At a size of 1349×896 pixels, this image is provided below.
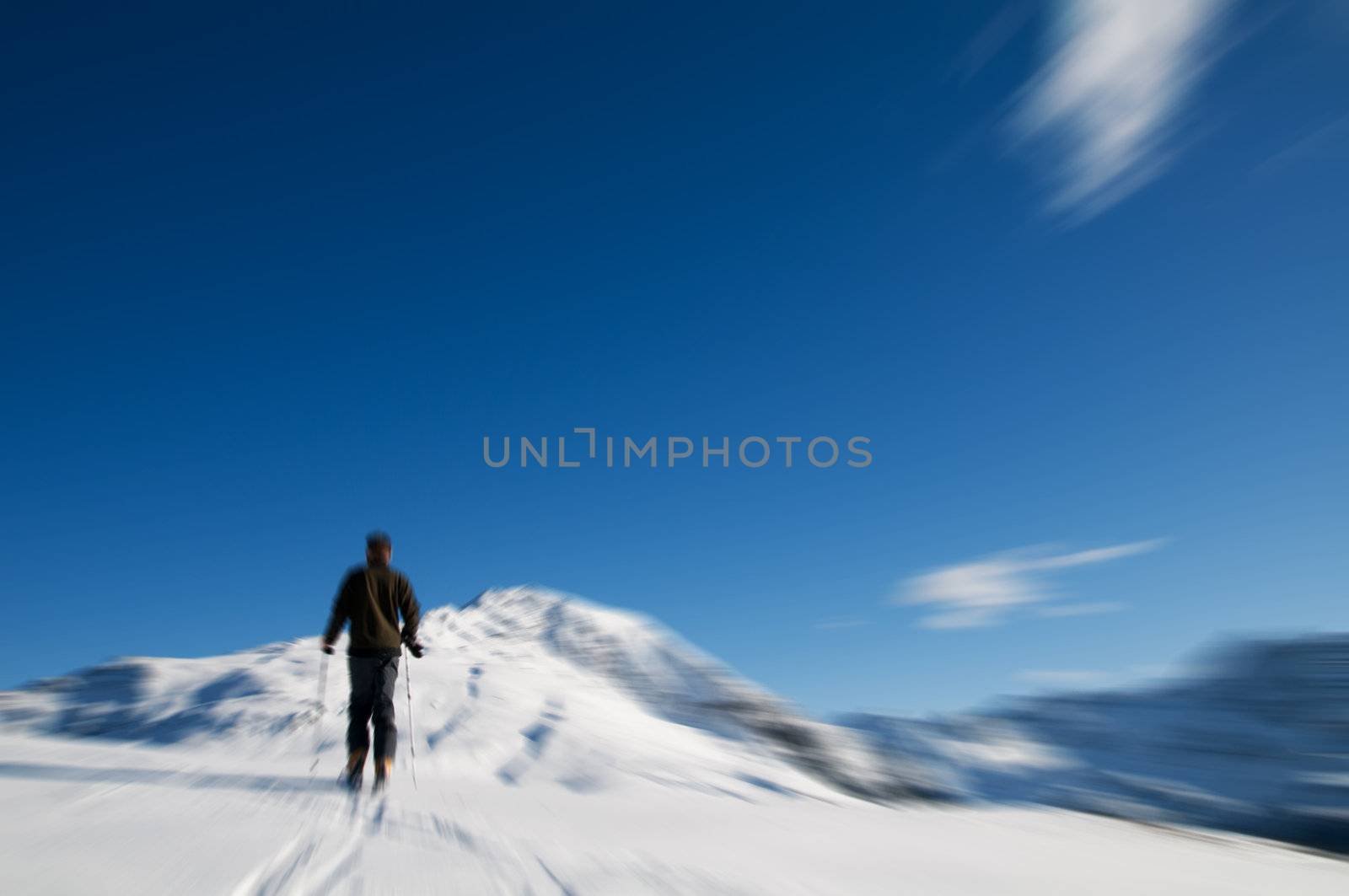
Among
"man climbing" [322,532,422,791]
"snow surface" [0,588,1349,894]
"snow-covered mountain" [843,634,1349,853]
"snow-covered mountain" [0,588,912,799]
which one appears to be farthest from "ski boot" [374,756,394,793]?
"snow-covered mountain" [843,634,1349,853]

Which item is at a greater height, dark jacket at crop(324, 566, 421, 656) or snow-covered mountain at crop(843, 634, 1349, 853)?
dark jacket at crop(324, 566, 421, 656)

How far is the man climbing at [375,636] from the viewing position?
5.42 metres

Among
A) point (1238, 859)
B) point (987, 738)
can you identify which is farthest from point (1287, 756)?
point (1238, 859)

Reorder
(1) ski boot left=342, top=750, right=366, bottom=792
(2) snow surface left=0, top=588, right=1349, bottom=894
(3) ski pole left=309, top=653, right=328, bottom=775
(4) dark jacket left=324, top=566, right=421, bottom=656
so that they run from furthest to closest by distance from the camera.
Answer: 1. (3) ski pole left=309, top=653, right=328, bottom=775
2. (4) dark jacket left=324, top=566, right=421, bottom=656
3. (1) ski boot left=342, top=750, right=366, bottom=792
4. (2) snow surface left=0, top=588, right=1349, bottom=894

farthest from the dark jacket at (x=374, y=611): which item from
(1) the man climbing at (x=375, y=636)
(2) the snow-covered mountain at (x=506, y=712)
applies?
(2) the snow-covered mountain at (x=506, y=712)

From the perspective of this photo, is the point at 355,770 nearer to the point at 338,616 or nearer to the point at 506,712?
the point at 338,616

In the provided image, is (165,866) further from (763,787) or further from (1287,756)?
(1287,756)

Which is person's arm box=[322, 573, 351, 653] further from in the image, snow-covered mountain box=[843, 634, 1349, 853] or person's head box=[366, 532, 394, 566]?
snow-covered mountain box=[843, 634, 1349, 853]

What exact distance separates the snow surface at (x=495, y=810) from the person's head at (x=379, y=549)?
1.70m

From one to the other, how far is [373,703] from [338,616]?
0.78 m

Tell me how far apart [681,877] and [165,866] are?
202 centimetres

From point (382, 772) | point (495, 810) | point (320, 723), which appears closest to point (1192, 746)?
point (320, 723)

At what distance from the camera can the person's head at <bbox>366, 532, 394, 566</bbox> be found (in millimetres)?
5980

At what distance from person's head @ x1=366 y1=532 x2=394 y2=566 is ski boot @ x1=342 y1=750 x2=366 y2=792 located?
4.88 ft
